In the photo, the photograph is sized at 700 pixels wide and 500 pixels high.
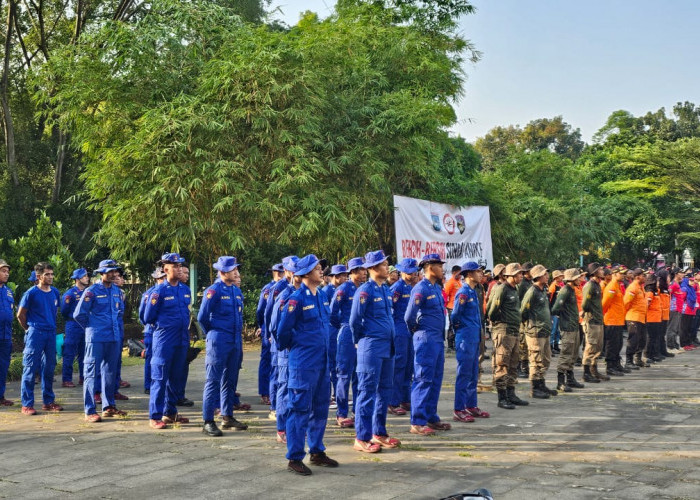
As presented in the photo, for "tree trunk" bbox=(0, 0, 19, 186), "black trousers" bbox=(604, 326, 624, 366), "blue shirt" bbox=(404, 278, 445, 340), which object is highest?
"tree trunk" bbox=(0, 0, 19, 186)

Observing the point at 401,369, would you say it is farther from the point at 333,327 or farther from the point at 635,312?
the point at 635,312

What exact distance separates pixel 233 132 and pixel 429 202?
5.45m

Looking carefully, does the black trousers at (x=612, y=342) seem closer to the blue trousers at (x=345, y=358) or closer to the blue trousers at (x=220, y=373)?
the blue trousers at (x=345, y=358)

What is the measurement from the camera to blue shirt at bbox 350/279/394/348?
782cm

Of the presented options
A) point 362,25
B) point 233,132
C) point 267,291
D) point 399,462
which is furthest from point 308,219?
point 399,462

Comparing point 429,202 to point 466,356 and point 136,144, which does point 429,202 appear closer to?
point 136,144

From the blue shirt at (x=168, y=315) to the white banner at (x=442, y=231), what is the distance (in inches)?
327

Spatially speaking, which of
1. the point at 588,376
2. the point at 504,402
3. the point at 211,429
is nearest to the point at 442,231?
the point at 588,376

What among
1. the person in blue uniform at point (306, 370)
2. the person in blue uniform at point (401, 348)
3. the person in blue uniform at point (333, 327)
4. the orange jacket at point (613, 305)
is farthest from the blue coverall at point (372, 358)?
the orange jacket at point (613, 305)

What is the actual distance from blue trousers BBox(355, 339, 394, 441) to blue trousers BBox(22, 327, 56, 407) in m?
4.89

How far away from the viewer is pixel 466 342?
952 cm

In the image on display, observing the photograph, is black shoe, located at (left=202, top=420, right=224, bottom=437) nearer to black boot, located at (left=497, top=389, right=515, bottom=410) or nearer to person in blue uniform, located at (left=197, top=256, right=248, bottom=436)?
person in blue uniform, located at (left=197, top=256, right=248, bottom=436)

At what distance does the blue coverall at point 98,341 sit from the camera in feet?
30.8

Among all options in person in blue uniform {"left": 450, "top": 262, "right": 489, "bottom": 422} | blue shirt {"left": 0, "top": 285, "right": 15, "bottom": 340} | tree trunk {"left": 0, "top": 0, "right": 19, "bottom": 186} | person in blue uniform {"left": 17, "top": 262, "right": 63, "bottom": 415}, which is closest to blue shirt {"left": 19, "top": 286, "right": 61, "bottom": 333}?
person in blue uniform {"left": 17, "top": 262, "right": 63, "bottom": 415}
